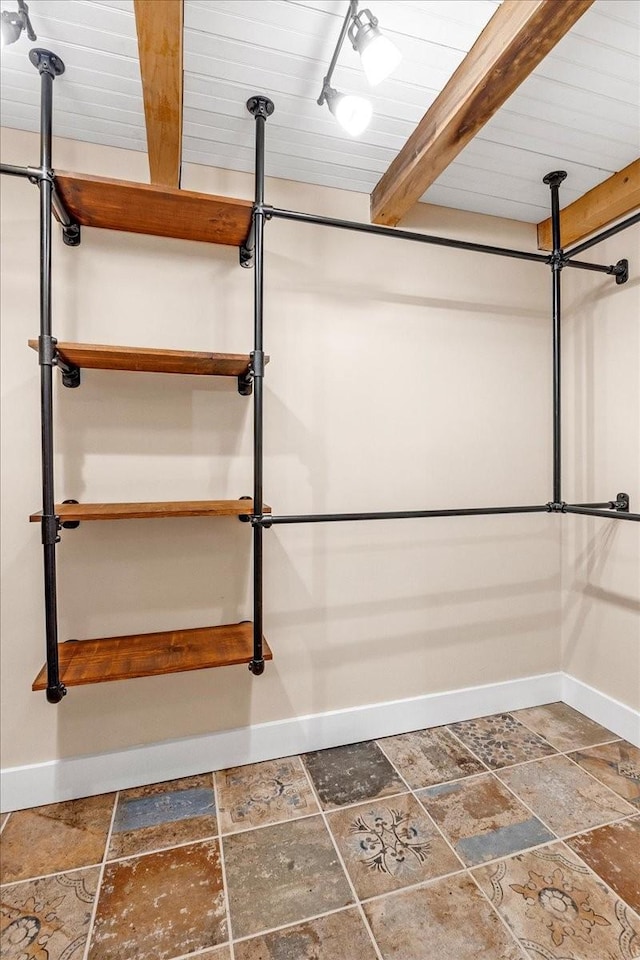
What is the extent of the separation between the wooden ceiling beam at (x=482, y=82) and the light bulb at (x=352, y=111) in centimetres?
29

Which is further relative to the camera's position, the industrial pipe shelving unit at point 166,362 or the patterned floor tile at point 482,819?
the patterned floor tile at point 482,819

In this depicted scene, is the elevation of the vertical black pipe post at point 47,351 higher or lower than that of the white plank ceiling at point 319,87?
lower

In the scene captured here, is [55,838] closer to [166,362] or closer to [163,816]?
[163,816]

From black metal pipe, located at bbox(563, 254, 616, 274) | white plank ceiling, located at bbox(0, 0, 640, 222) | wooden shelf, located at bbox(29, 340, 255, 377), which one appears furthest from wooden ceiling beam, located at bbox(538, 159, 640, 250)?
wooden shelf, located at bbox(29, 340, 255, 377)

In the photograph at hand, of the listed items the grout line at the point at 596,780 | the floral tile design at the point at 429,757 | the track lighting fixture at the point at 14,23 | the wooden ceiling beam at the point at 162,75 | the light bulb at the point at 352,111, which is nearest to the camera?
the wooden ceiling beam at the point at 162,75

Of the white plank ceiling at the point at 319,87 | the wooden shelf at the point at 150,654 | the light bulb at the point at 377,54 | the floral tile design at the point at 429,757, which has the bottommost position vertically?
the floral tile design at the point at 429,757

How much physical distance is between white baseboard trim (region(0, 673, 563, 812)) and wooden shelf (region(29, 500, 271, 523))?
3.01 feet

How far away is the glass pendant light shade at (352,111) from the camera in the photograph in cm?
128

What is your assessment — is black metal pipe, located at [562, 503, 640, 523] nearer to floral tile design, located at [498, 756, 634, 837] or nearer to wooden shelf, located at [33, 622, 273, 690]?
floral tile design, located at [498, 756, 634, 837]

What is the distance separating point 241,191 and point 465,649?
85.8 inches

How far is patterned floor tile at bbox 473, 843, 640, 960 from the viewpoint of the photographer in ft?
3.93

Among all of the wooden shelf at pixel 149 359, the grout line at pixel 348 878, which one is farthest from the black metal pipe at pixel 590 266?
the grout line at pixel 348 878

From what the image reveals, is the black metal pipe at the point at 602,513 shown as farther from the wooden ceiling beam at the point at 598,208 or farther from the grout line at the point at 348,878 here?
the grout line at the point at 348,878

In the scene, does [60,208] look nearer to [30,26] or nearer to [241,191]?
[30,26]
